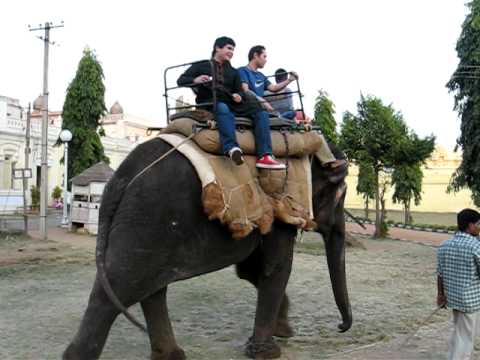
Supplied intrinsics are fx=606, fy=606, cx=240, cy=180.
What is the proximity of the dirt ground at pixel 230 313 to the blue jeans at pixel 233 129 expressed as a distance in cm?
204

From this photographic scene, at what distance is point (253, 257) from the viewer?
18.9 ft

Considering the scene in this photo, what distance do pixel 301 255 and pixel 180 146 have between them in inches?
461

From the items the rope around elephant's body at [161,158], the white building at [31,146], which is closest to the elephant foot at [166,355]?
the rope around elephant's body at [161,158]

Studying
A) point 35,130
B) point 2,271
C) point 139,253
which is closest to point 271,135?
point 139,253

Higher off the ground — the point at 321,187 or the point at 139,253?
the point at 321,187

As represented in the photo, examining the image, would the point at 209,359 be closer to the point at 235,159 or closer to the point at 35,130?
the point at 235,159

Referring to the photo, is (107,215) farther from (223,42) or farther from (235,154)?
(223,42)

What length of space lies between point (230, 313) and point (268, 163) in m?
3.32

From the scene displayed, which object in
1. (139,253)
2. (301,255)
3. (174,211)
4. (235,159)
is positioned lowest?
(301,255)

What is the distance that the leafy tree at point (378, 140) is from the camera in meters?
22.9

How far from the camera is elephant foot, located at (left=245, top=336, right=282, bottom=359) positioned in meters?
5.50

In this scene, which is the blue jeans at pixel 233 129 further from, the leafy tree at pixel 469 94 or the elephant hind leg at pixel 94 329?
the leafy tree at pixel 469 94

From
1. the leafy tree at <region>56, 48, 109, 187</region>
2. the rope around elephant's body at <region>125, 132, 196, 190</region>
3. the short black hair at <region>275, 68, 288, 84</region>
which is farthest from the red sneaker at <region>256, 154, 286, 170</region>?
the leafy tree at <region>56, 48, 109, 187</region>

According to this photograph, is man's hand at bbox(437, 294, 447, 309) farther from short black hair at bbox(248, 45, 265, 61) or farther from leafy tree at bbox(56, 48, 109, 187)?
leafy tree at bbox(56, 48, 109, 187)
